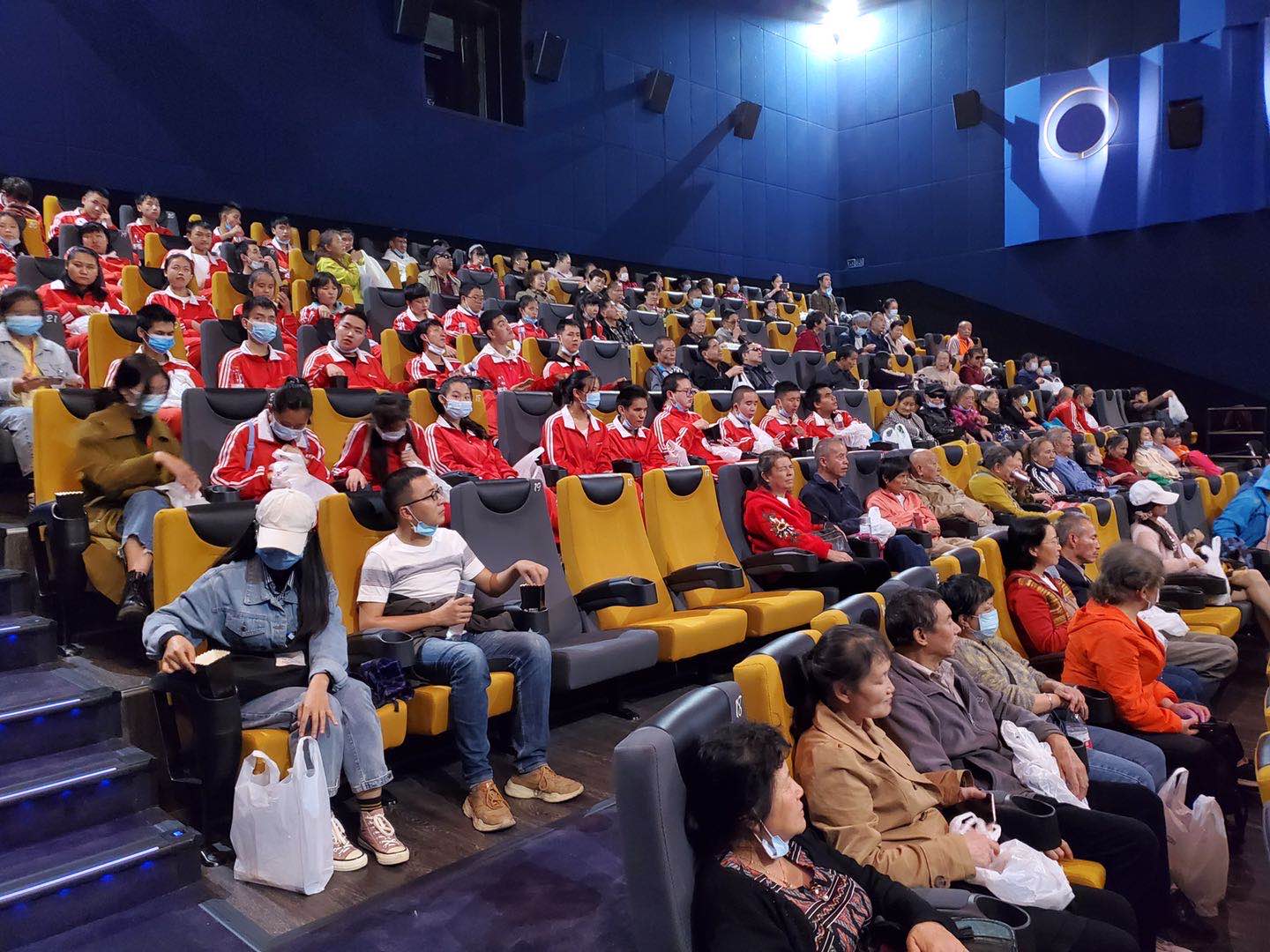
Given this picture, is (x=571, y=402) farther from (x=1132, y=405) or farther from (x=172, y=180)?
(x=1132, y=405)

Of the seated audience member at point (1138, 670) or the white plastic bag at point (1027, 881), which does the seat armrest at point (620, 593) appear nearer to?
the seated audience member at point (1138, 670)

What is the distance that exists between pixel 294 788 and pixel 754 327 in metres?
6.59

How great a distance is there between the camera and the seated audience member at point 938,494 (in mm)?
4141

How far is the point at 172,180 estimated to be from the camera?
22.2 feet

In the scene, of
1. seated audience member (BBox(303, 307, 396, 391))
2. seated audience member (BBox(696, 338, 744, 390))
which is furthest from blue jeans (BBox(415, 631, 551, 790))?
seated audience member (BBox(696, 338, 744, 390))

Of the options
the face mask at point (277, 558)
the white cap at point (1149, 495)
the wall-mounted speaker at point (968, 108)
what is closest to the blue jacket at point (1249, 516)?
the white cap at point (1149, 495)

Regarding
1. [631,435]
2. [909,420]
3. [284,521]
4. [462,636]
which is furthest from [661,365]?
[284,521]

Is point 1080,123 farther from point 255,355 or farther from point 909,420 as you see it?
point 255,355

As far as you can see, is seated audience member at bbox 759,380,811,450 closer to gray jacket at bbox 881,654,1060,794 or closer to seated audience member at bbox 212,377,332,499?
seated audience member at bbox 212,377,332,499

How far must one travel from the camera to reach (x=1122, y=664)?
90.0 inches

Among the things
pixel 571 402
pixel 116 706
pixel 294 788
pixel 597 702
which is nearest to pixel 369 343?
pixel 571 402

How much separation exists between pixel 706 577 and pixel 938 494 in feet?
5.57

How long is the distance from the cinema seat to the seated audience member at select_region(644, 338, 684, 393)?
2352mm

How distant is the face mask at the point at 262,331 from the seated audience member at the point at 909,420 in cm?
354
